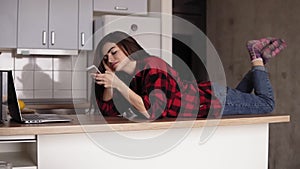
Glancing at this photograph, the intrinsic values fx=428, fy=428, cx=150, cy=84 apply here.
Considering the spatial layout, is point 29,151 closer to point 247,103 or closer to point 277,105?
point 247,103

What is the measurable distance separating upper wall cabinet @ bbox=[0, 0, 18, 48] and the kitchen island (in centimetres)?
232

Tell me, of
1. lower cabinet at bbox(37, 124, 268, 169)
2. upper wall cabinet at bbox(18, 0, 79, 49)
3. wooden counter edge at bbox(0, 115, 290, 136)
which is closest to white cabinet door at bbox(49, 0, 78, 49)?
upper wall cabinet at bbox(18, 0, 79, 49)

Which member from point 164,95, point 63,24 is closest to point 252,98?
point 164,95

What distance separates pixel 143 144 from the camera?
6.88 feet

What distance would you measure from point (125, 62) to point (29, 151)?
64 centimetres

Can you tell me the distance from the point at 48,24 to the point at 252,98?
8.18 ft

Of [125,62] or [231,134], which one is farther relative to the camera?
[231,134]

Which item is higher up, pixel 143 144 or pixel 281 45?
pixel 281 45

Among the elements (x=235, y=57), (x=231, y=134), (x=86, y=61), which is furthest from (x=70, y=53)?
(x=231, y=134)

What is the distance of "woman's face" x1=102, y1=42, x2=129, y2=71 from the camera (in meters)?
2.15

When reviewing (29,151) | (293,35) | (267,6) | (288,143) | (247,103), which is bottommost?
(288,143)

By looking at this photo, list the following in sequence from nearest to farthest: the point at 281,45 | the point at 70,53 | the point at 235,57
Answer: the point at 281,45
the point at 70,53
the point at 235,57

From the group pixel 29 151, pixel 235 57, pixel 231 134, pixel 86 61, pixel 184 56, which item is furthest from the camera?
pixel 184 56

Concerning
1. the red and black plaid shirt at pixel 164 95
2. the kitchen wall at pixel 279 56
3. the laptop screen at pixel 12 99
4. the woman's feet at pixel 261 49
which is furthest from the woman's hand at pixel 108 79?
the kitchen wall at pixel 279 56
